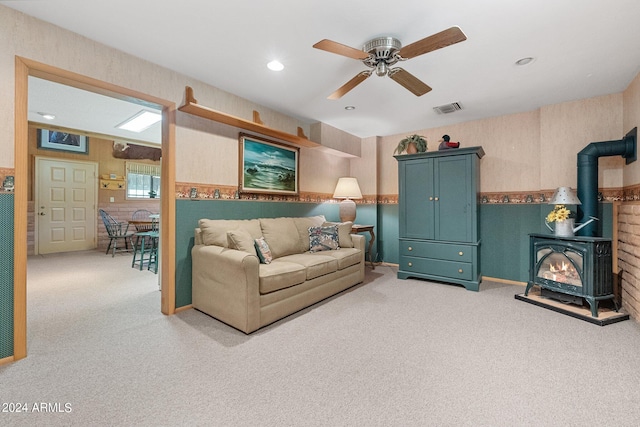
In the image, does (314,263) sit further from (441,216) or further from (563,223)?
(563,223)

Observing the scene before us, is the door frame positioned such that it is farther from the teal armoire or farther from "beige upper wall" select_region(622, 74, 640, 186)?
"beige upper wall" select_region(622, 74, 640, 186)

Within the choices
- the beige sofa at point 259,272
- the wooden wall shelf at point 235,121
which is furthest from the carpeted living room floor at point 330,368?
the wooden wall shelf at point 235,121

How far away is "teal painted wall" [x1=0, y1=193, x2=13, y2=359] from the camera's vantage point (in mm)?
1872

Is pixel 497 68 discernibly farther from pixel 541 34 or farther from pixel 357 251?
pixel 357 251

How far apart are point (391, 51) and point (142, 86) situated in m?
2.21

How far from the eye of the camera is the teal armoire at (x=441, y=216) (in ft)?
11.9

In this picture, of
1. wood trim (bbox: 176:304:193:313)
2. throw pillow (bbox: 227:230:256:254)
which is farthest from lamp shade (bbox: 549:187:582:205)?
wood trim (bbox: 176:304:193:313)

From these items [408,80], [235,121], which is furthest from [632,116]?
[235,121]

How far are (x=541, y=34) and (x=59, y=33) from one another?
367 cm

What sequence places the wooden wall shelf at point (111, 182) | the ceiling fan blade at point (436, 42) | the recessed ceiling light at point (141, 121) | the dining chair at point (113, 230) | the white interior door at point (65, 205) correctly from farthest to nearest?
the wooden wall shelf at point (111, 182) → the dining chair at point (113, 230) → the white interior door at point (65, 205) → the recessed ceiling light at point (141, 121) → the ceiling fan blade at point (436, 42)

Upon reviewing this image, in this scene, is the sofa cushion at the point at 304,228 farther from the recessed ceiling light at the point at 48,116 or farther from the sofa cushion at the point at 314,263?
the recessed ceiling light at the point at 48,116

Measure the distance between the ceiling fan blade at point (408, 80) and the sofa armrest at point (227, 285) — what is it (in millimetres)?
1903

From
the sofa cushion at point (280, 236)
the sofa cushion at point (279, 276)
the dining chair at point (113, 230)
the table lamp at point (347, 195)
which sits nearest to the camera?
the sofa cushion at point (279, 276)

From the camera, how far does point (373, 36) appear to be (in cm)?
216
